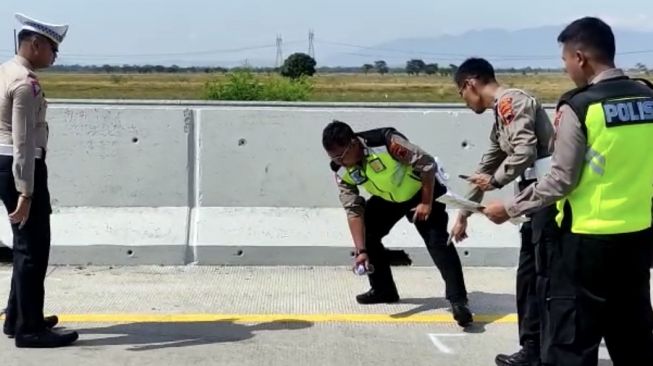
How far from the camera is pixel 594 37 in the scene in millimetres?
3848

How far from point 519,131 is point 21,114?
2770 mm

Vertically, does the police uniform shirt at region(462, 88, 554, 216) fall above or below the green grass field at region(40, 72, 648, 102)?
below

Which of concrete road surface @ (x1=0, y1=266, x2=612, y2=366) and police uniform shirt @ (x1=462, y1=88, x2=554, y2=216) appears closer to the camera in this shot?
police uniform shirt @ (x1=462, y1=88, x2=554, y2=216)

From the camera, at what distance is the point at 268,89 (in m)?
27.9

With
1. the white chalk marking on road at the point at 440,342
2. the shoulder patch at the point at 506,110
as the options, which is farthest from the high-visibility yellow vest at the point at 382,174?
the shoulder patch at the point at 506,110

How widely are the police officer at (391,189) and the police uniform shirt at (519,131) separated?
0.86 m

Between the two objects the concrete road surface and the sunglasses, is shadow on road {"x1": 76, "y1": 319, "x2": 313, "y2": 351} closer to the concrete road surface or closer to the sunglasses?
the concrete road surface

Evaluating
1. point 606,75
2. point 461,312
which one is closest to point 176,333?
point 461,312

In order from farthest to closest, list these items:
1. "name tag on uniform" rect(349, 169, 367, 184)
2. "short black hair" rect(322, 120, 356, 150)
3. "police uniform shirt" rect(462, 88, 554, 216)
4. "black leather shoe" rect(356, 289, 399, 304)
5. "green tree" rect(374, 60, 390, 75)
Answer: "green tree" rect(374, 60, 390, 75) < "black leather shoe" rect(356, 289, 399, 304) < "name tag on uniform" rect(349, 169, 367, 184) < "short black hair" rect(322, 120, 356, 150) < "police uniform shirt" rect(462, 88, 554, 216)

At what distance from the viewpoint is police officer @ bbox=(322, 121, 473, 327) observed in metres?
5.90

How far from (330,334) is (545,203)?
2.23 m

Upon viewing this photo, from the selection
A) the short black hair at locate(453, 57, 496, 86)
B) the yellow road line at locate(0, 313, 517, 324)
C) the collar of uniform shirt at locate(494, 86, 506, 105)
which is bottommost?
the yellow road line at locate(0, 313, 517, 324)

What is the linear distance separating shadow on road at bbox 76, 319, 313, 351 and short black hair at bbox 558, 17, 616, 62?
2.90 metres

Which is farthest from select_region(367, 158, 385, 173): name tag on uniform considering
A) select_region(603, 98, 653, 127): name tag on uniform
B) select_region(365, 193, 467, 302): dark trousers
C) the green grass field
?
the green grass field
